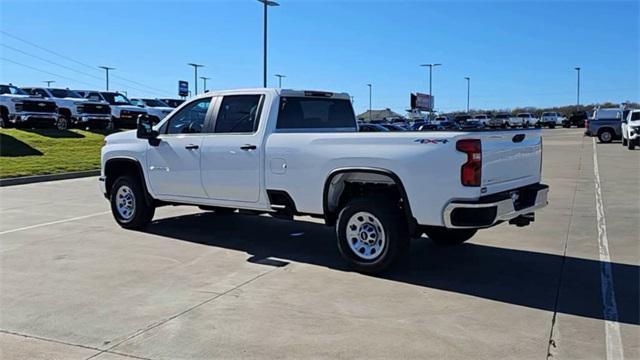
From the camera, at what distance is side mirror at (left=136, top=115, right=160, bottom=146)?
8328 millimetres

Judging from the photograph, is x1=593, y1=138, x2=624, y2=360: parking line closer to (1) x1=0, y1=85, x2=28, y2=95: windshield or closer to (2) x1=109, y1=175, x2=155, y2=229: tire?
(2) x1=109, y1=175, x2=155, y2=229: tire

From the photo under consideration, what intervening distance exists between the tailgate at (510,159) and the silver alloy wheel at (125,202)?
5.21m

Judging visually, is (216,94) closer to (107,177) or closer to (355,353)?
(107,177)

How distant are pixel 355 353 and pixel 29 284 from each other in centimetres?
358

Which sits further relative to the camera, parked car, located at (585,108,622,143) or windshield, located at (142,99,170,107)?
parked car, located at (585,108,622,143)

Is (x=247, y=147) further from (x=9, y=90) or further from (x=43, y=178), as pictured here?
(x=9, y=90)

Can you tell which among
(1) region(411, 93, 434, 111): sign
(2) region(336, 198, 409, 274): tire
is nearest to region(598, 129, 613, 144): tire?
(2) region(336, 198, 409, 274): tire

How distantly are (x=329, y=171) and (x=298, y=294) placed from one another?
4.66 ft

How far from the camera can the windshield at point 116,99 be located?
31.6 m

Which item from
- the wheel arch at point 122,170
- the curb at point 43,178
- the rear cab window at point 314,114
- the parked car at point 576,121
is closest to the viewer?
the rear cab window at point 314,114

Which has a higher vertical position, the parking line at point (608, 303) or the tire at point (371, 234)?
the tire at point (371, 234)

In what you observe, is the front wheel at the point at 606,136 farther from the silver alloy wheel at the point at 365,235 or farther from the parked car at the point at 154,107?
the silver alloy wheel at the point at 365,235

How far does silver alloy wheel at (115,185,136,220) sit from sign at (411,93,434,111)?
242ft

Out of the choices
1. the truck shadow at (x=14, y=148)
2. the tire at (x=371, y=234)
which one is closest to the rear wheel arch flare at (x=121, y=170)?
the tire at (x=371, y=234)
